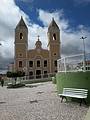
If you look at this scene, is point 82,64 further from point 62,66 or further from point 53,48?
point 53,48

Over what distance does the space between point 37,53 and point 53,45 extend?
18.3 feet

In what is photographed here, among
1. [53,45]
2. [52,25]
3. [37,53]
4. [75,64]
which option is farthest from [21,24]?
[75,64]

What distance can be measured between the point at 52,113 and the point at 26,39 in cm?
6014

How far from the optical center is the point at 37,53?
69.2m

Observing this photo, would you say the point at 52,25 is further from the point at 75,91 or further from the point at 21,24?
the point at 75,91

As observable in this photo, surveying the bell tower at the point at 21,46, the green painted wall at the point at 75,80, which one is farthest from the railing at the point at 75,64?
the bell tower at the point at 21,46

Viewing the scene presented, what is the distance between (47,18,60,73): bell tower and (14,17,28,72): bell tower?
7.55 metres

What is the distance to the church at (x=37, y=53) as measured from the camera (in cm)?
6656

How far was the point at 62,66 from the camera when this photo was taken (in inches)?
560

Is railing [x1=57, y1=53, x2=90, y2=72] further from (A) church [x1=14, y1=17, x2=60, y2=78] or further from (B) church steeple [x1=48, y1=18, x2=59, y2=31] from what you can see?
(B) church steeple [x1=48, y1=18, x2=59, y2=31]

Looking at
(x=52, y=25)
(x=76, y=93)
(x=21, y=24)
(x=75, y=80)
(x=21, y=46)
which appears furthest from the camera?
(x=52, y=25)

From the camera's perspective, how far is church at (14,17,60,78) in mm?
66562

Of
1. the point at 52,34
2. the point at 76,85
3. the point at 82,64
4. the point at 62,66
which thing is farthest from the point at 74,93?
the point at 52,34

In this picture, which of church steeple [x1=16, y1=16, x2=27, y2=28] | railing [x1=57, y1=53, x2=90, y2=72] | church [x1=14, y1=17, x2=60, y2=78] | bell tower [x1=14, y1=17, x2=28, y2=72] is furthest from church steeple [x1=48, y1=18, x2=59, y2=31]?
railing [x1=57, y1=53, x2=90, y2=72]
